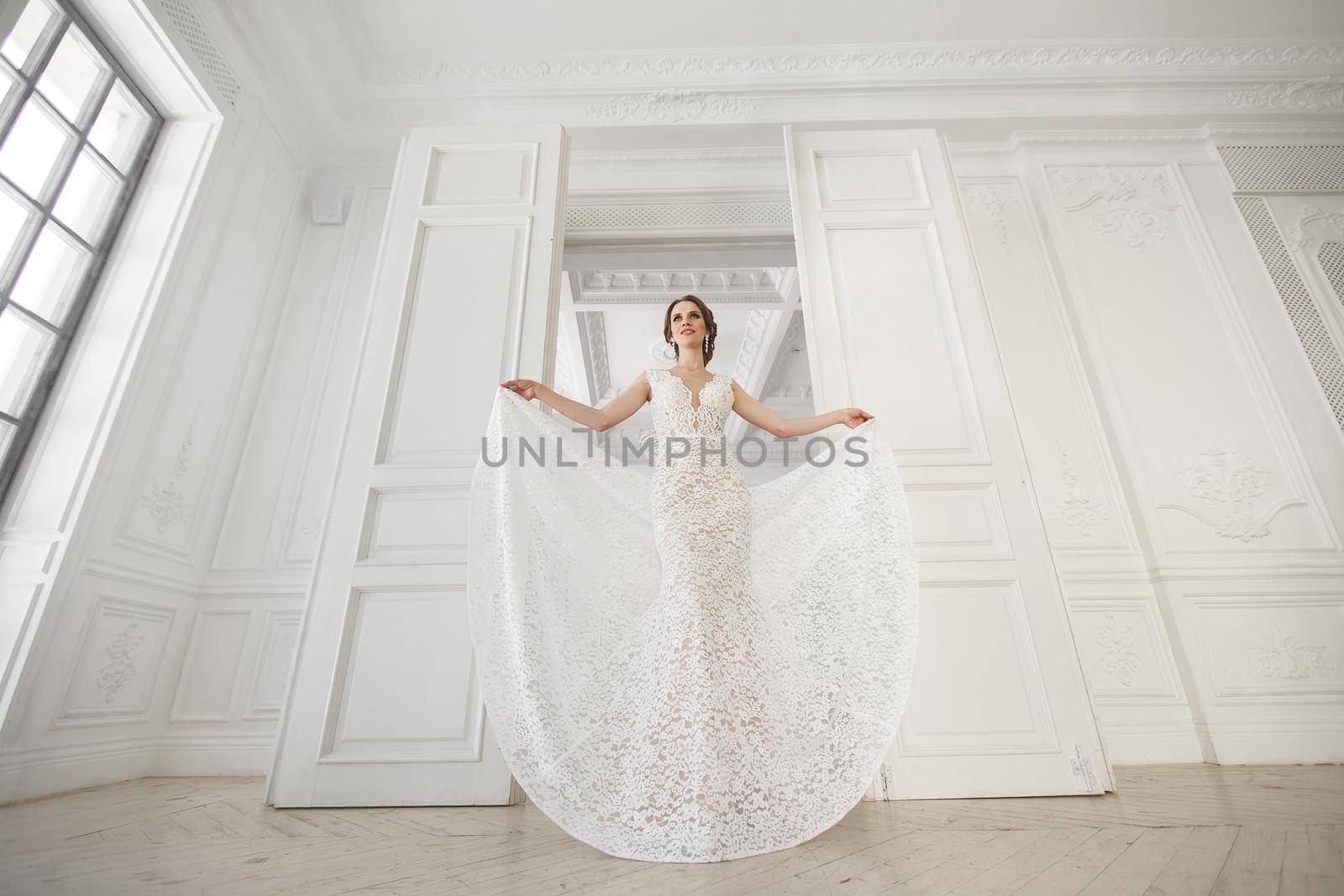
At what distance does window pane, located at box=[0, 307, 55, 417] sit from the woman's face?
2.51 meters

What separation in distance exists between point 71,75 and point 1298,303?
239 inches

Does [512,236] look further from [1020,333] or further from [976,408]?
[1020,333]

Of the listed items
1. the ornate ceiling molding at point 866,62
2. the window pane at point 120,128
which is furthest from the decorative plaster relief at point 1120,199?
the window pane at point 120,128

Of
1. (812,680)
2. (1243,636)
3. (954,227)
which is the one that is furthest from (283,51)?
(1243,636)

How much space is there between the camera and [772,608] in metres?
1.89

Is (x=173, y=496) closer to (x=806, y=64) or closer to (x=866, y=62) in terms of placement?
(x=806, y=64)

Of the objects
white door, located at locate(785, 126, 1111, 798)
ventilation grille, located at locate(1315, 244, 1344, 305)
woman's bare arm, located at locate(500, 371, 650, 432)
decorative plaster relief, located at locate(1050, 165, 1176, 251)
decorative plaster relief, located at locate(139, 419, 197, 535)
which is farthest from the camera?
decorative plaster relief, located at locate(1050, 165, 1176, 251)

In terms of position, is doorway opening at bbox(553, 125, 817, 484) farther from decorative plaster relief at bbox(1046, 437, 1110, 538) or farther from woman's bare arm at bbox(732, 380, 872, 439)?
decorative plaster relief at bbox(1046, 437, 1110, 538)

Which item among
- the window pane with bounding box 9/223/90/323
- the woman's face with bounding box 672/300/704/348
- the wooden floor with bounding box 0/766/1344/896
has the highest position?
the window pane with bounding box 9/223/90/323

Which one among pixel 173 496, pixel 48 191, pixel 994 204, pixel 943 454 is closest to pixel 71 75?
pixel 48 191

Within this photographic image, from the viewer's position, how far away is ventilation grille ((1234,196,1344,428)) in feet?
11.0

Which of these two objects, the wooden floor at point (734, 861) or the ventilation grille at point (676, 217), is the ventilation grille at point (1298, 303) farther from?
the ventilation grille at point (676, 217)

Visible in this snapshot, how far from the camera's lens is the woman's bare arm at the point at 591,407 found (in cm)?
204

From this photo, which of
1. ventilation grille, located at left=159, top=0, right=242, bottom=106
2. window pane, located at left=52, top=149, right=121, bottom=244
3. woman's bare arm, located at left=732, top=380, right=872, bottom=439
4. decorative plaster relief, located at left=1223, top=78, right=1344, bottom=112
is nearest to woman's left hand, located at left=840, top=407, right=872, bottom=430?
woman's bare arm, located at left=732, top=380, right=872, bottom=439
